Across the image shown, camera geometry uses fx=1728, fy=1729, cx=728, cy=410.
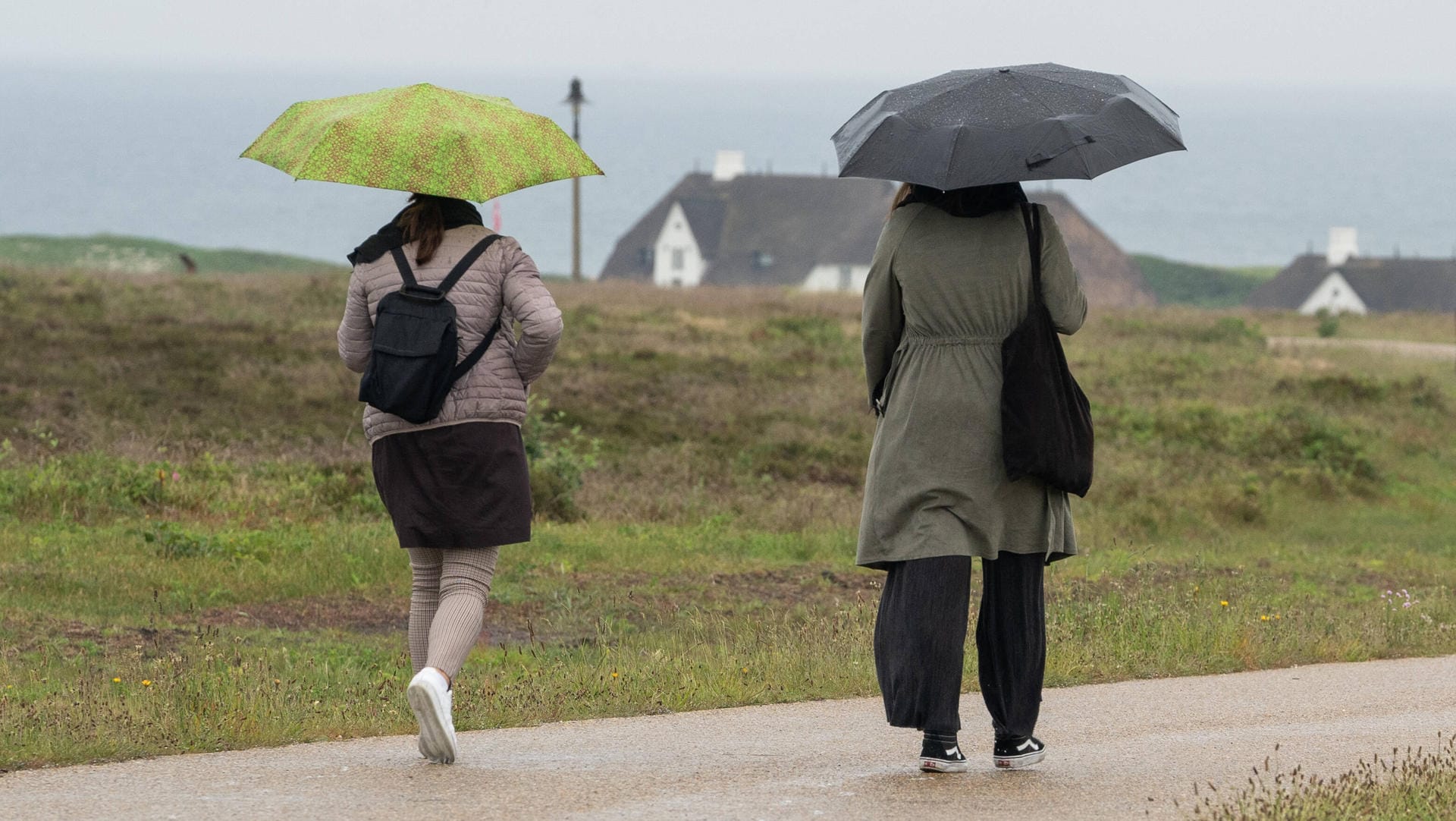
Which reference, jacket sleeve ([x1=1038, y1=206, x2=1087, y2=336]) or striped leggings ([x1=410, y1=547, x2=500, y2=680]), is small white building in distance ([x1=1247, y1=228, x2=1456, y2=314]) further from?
striped leggings ([x1=410, y1=547, x2=500, y2=680])

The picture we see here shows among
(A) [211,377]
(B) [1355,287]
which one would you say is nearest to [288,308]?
(A) [211,377]

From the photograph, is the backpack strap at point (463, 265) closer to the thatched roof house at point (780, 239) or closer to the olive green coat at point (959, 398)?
the olive green coat at point (959, 398)

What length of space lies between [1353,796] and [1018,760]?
42.1 inches

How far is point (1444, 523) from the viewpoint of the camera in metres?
16.9

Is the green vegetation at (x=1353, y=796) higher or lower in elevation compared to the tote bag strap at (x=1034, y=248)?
lower

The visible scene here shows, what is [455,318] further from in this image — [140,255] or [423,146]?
[140,255]

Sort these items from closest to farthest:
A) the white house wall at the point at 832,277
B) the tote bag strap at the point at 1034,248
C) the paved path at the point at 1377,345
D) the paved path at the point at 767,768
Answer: the paved path at the point at 767,768 → the tote bag strap at the point at 1034,248 → the paved path at the point at 1377,345 → the white house wall at the point at 832,277

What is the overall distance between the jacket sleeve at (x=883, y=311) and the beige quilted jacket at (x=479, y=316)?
101 centimetres

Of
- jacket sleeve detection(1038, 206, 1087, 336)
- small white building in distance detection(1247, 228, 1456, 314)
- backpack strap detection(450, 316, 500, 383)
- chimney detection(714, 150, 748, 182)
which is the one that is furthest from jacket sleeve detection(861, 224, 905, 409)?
chimney detection(714, 150, 748, 182)

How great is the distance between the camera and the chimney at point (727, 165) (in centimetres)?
9331

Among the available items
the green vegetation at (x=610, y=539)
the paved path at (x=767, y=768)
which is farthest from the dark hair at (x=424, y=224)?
the green vegetation at (x=610, y=539)

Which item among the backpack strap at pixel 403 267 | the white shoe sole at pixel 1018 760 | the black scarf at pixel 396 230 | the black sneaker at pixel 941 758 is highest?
the black scarf at pixel 396 230

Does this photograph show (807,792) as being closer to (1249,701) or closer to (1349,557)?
(1249,701)

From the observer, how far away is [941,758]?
5.44m
